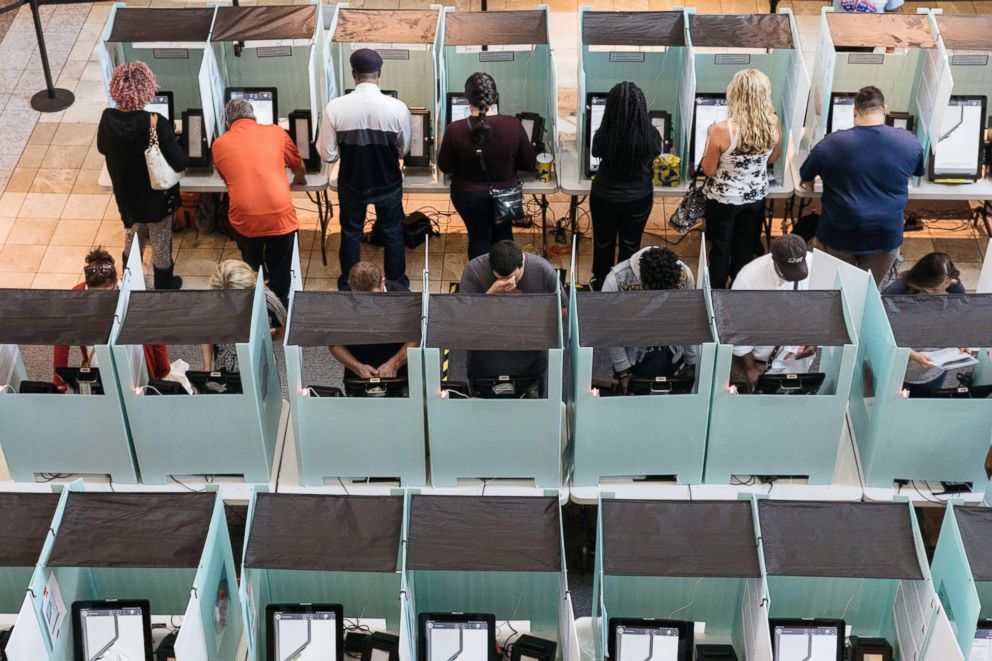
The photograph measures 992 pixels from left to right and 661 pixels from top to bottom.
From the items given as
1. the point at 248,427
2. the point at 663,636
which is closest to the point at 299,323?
the point at 248,427

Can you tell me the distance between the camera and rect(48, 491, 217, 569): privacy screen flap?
4.50 m

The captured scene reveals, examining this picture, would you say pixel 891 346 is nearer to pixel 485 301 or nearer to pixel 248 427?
pixel 485 301

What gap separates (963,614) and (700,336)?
1.35 m

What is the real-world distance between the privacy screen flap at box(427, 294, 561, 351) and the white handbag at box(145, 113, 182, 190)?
241 centimetres

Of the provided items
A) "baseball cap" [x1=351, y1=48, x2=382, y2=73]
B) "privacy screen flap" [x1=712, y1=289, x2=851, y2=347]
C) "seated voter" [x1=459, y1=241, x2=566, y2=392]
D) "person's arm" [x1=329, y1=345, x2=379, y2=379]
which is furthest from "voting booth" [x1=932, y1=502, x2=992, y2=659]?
"baseball cap" [x1=351, y1=48, x2=382, y2=73]

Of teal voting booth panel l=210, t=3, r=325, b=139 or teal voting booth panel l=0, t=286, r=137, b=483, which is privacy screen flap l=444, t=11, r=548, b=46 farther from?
teal voting booth panel l=0, t=286, r=137, b=483

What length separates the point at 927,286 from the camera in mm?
5535

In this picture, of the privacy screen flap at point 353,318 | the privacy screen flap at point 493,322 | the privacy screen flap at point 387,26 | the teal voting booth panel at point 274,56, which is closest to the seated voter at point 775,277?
the privacy screen flap at point 493,322

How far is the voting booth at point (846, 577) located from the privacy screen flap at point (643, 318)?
0.74 metres

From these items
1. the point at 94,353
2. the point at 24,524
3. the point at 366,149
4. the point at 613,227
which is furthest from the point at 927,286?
the point at 24,524

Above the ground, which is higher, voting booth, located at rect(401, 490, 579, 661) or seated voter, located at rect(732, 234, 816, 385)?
seated voter, located at rect(732, 234, 816, 385)

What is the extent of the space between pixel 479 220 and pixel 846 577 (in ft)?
10.6

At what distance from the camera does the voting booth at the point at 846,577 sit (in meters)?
4.43

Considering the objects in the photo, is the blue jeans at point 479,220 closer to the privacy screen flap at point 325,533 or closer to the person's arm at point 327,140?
the person's arm at point 327,140
